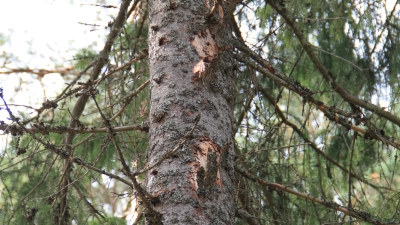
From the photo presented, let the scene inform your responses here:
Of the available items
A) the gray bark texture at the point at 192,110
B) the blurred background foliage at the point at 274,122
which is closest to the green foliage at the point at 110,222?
the blurred background foliage at the point at 274,122

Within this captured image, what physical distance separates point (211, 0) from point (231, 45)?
0.22 meters

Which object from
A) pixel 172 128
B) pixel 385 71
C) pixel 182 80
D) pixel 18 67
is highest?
pixel 18 67

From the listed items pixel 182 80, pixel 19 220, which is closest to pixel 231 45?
pixel 182 80

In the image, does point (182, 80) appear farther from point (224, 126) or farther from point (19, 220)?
point (19, 220)

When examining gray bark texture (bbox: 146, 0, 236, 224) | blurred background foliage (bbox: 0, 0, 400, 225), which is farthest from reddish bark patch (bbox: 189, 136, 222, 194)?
blurred background foliage (bbox: 0, 0, 400, 225)

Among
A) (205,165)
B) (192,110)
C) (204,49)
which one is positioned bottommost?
(205,165)

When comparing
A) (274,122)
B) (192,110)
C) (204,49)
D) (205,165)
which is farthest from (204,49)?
(274,122)

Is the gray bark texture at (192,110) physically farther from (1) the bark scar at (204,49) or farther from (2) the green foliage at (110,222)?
(2) the green foliage at (110,222)

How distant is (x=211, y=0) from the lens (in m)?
2.75

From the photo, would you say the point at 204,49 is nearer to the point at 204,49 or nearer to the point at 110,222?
the point at 204,49

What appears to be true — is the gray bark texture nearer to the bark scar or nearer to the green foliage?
the bark scar

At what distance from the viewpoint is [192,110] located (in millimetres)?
2287

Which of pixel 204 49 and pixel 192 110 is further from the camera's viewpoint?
pixel 204 49

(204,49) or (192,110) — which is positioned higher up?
(204,49)
